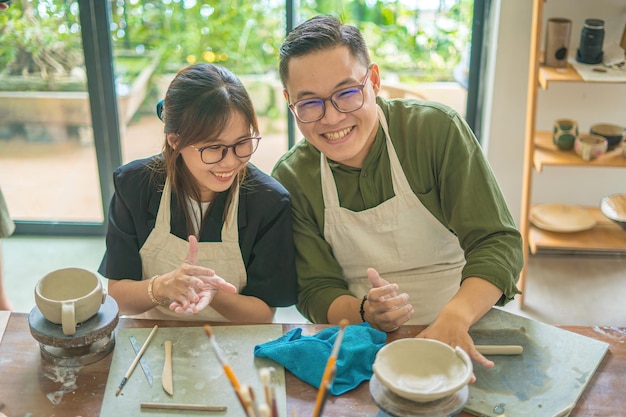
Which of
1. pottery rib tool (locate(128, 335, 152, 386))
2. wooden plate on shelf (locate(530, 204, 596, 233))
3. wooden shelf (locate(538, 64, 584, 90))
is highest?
wooden shelf (locate(538, 64, 584, 90))

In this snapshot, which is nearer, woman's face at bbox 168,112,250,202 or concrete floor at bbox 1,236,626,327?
woman's face at bbox 168,112,250,202

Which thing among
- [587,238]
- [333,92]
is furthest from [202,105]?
[587,238]

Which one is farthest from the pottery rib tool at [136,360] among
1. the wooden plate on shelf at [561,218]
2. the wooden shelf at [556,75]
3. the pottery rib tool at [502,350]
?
the wooden plate on shelf at [561,218]

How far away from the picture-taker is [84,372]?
170cm

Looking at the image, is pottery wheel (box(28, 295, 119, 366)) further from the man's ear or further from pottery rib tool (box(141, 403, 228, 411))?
the man's ear

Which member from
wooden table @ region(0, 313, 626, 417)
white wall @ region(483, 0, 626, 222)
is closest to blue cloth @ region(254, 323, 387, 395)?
wooden table @ region(0, 313, 626, 417)

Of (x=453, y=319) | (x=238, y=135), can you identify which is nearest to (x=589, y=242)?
(x=453, y=319)

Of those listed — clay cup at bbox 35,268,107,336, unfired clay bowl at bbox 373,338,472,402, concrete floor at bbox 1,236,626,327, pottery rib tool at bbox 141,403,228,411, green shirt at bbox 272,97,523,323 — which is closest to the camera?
unfired clay bowl at bbox 373,338,472,402

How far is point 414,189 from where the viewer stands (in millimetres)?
2152

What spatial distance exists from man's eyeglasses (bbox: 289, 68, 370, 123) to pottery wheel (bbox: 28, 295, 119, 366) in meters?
0.70

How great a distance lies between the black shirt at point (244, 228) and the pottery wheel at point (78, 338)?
33cm

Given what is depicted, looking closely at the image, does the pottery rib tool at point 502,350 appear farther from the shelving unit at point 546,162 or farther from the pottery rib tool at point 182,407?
the shelving unit at point 546,162

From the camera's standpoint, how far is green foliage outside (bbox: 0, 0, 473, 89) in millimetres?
3709

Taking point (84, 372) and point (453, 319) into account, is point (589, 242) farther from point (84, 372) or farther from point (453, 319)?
point (84, 372)
